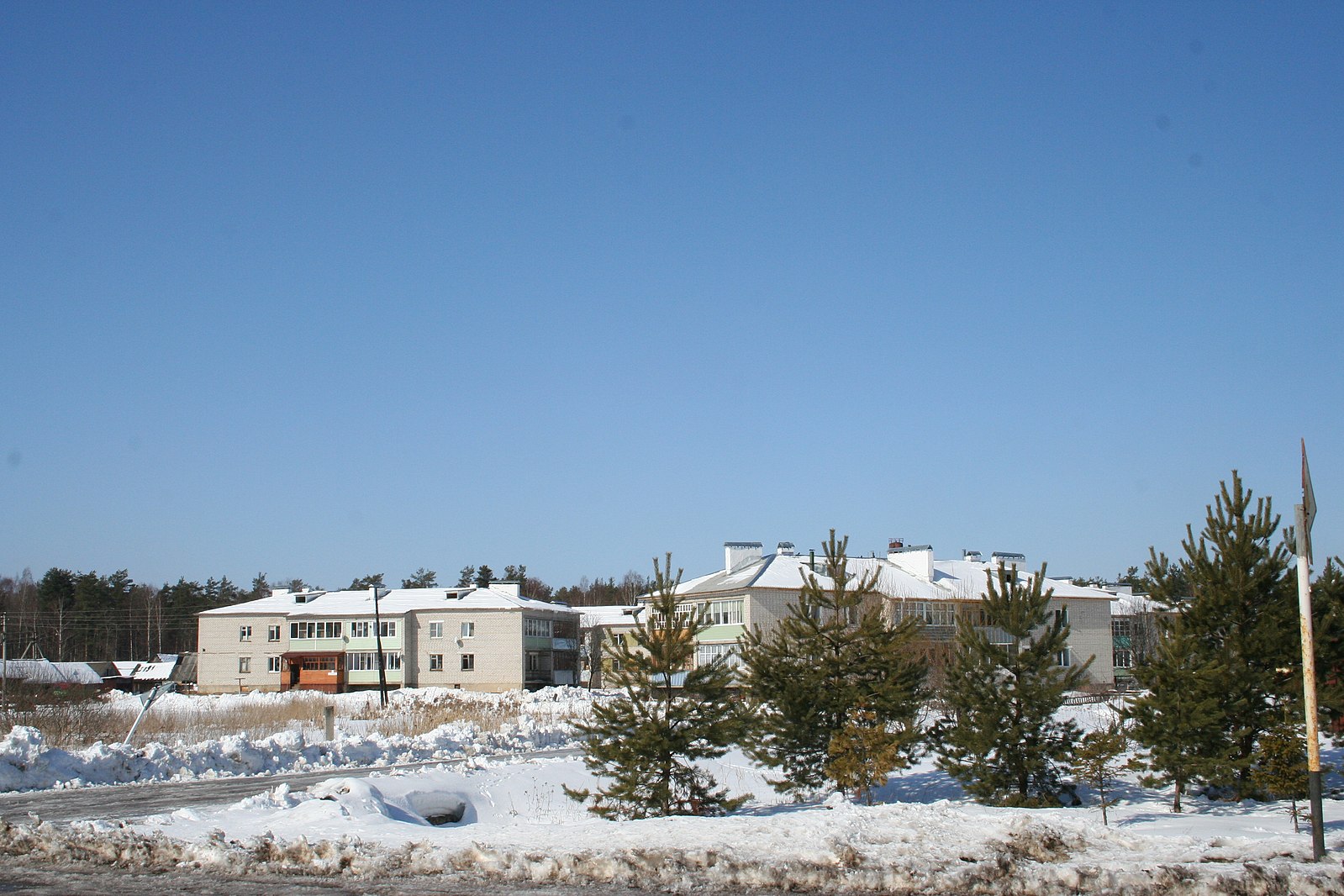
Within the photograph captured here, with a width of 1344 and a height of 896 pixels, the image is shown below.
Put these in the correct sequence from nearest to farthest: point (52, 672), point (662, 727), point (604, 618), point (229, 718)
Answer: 1. point (662, 727)
2. point (229, 718)
3. point (52, 672)
4. point (604, 618)

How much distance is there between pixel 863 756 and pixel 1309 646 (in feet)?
31.0

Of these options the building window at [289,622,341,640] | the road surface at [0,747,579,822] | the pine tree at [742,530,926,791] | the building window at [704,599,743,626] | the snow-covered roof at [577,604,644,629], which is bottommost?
the snow-covered roof at [577,604,644,629]

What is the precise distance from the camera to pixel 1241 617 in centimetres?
2030

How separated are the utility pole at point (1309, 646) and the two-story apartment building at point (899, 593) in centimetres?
3900

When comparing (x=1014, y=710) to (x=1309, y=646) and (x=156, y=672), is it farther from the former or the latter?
(x=156, y=672)

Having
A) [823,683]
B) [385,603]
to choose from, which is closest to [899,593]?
[385,603]

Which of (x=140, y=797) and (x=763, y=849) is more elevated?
(x=763, y=849)

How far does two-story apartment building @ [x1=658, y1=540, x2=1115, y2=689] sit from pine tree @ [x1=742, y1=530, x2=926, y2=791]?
3038 cm

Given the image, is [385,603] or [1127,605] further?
[1127,605]

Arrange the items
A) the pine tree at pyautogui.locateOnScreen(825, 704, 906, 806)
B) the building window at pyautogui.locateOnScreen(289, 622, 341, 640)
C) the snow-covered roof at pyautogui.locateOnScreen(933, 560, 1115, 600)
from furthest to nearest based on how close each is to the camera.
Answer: the building window at pyautogui.locateOnScreen(289, 622, 341, 640)
the snow-covered roof at pyautogui.locateOnScreen(933, 560, 1115, 600)
the pine tree at pyautogui.locateOnScreen(825, 704, 906, 806)

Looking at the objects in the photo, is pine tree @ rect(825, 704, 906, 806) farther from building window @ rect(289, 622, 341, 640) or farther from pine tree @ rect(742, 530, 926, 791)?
building window @ rect(289, 622, 341, 640)

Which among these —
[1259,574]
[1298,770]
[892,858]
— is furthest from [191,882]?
[1259,574]

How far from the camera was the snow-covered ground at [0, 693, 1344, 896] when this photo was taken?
12.1 metres

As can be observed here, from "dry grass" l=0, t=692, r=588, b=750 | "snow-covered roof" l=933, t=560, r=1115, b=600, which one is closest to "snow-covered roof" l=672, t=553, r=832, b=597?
"snow-covered roof" l=933, t=560, r=1115, b=600
